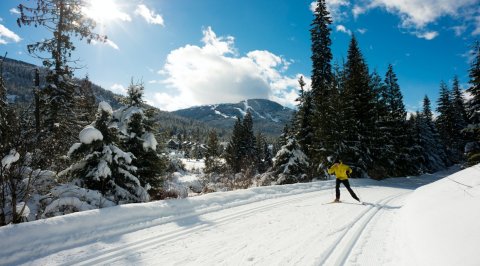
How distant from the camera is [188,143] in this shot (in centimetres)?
14388

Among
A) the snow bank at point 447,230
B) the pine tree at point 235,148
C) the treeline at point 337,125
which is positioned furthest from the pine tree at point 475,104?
the pine tree at point 235,148

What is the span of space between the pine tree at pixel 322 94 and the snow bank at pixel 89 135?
18.8 meters

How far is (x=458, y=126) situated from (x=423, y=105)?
30.6 ft

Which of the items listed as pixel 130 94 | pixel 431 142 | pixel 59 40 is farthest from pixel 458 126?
pixel 59 40

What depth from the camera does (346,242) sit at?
6.33 m

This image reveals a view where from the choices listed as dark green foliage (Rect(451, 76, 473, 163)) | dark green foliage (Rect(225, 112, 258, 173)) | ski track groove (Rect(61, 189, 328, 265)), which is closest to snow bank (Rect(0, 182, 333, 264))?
ski track groove (Rect(61, 189, 328, 265))

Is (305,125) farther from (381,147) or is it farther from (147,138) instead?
(147,138)

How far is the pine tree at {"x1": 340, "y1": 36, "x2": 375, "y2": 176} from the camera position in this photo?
26.0 meters

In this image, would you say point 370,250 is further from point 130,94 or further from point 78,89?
point 78,89

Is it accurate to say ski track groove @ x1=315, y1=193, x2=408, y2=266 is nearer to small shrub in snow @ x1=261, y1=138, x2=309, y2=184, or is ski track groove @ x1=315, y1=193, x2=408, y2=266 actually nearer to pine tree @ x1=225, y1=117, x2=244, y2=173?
small shrub in snow @ x1=261, y1=138, x2=309, y2=184

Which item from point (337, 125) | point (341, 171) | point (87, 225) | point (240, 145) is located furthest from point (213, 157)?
point (87, 225)

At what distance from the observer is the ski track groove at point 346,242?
17.5ft

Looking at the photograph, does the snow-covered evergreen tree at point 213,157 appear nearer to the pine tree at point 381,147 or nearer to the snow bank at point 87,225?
the pine tree at point 381,147

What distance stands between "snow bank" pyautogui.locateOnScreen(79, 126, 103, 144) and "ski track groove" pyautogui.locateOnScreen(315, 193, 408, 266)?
8.31 metres
